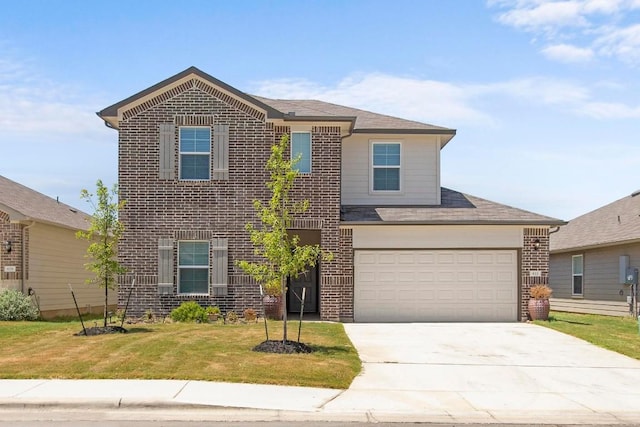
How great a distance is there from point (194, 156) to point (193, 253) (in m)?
2.82

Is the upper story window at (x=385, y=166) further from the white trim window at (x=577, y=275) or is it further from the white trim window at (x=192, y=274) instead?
the white trim window at (x=577, y=275)

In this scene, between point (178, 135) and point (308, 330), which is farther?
point (178, 135)

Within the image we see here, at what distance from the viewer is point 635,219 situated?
2659 centimetres

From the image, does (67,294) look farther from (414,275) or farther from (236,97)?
(414,275)

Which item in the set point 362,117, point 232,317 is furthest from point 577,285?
point 232,317

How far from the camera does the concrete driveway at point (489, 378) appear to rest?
10602 millimetres

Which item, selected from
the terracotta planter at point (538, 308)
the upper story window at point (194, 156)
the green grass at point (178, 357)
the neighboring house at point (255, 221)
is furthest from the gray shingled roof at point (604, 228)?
the upper story window at point (194, 156)

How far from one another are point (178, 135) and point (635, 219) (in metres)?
16.7

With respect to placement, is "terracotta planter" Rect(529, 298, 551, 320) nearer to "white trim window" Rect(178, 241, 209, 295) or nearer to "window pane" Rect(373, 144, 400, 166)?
"window pane" Rect(373, 144, 400, 166)

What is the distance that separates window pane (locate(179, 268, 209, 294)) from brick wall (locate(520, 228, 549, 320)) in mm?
9356

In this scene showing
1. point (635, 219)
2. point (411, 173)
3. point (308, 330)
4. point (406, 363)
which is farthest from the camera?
point (635, 219)

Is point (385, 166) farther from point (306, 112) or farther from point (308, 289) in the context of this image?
point (308, 289)

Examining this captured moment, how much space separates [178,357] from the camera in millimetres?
13586

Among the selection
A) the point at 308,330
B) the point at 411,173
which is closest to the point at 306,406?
the point at 308,330
